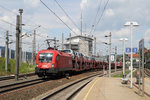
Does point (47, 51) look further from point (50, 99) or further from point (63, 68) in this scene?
point (50, 99)

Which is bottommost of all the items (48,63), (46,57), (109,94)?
(109,94)

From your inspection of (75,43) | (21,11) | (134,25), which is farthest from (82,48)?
(134,25)

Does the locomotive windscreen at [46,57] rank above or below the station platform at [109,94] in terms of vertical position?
above

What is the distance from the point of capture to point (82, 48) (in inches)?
3780

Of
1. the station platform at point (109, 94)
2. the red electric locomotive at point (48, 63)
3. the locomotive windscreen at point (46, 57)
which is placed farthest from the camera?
the locomotive windscreen at point (46, 57)

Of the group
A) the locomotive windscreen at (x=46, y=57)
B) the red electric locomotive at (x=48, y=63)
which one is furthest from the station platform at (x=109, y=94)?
the locomotive windscreen at (x=46, y=57)

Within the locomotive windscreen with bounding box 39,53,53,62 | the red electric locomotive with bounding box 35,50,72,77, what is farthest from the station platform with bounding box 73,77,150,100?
the locomotive windscreen with bounding box 39,53,53,62

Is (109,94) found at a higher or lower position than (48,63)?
lower

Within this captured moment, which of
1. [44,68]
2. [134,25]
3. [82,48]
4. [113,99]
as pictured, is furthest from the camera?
[82,48]

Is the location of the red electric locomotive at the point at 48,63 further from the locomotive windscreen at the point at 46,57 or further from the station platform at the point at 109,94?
the station platform at the point at 109,94

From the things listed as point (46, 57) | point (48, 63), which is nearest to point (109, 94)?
point (48, 63)

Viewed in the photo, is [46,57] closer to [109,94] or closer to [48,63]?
[48,63]

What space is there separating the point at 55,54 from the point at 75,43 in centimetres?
7526

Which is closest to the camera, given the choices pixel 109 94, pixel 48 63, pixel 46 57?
pixel 109 94
